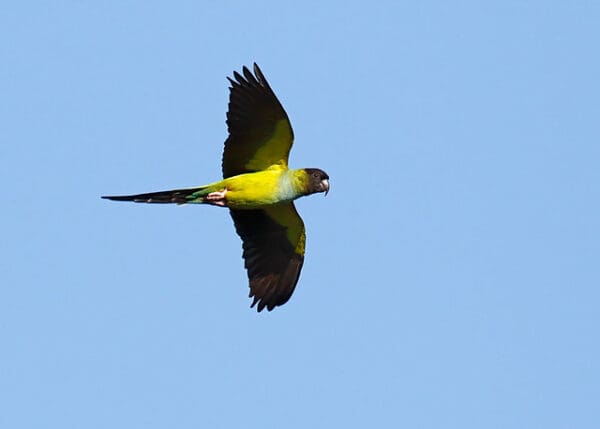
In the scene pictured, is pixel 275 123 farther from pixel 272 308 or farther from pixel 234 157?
pixel 272 308

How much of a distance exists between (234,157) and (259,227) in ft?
4.96

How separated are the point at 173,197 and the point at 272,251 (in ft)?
7.52

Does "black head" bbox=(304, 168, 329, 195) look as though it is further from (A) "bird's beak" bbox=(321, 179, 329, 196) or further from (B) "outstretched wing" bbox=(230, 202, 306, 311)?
(B) "outstretched wing" bbox=(230, 202, 306, 311)

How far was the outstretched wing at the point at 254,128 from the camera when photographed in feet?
59.9

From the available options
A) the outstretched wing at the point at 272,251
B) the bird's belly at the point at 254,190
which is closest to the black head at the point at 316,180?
the bird's belly at the point at 254,190

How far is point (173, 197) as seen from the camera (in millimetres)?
18547

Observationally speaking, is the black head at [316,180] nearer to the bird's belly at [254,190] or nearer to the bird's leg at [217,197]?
the bird's belly at [254,190]

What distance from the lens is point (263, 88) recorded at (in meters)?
18.2

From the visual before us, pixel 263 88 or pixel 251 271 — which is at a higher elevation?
pixel 263 88

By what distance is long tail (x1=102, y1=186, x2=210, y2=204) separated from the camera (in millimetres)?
18261

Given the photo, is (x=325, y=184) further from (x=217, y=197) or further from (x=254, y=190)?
(x=217, y=197)

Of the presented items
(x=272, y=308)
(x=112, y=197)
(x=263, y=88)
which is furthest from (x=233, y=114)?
(x=272, y=308)

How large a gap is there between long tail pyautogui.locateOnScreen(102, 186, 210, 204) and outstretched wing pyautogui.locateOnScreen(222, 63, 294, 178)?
1.82 ft

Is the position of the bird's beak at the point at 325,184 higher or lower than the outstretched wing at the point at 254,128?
lower
